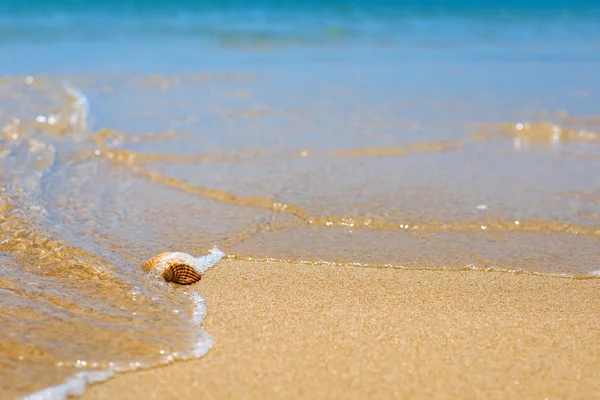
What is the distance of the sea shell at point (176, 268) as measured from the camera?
3.65m

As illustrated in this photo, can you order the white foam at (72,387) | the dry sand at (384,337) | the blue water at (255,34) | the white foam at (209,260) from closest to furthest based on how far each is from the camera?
the white foam at (72,387) < the dry sand at (384,337) < the white foam at (209,260) < the blue water at (255,34)

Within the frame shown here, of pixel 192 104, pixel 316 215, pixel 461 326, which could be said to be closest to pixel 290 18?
pixel 192 104

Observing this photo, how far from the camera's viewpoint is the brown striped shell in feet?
12.0

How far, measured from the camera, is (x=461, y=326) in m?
3.24

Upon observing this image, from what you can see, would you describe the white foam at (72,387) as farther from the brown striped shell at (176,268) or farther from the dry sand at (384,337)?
the brown striped shell at (176,268)

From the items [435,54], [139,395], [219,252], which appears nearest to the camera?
[139,395]

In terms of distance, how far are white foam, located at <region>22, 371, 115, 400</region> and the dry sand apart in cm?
5

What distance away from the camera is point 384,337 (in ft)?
10.2

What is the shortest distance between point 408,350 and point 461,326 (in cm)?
39

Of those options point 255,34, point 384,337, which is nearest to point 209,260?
point 384,337

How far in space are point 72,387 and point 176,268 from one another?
112 centimetres

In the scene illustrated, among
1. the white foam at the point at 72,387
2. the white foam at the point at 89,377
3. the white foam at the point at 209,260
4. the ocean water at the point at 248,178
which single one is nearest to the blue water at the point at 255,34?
the ocean water at the point at 248,178

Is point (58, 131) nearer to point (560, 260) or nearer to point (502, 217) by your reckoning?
point (502, 217)

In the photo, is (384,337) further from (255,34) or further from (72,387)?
(255,34)
